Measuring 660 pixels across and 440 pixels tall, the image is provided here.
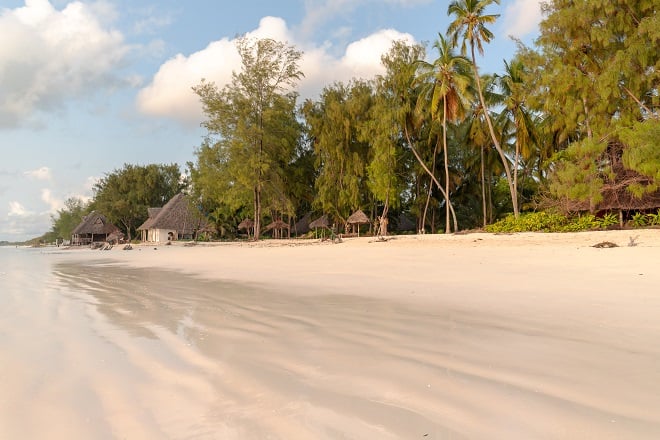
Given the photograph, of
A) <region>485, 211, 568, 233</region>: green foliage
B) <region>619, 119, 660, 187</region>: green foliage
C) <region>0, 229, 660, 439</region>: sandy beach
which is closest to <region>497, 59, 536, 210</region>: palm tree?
<region>485, 211, 568, 233</region>: green foliage

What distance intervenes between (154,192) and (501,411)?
6484 centimetres

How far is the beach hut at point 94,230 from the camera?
Answer: 193 ft

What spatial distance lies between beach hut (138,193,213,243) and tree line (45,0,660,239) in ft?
18.1

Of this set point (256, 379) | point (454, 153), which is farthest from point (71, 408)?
point (454, 153)

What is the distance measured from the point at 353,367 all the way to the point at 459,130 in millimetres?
33280

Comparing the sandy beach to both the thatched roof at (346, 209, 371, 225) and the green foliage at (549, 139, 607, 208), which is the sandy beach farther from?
the thatched roof at (346, 209, 371, 225)

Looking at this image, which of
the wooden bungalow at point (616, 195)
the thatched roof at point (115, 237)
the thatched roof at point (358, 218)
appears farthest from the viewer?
the thatched roof at point (115, 237)

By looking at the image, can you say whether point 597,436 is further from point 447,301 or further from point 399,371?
point 447,301

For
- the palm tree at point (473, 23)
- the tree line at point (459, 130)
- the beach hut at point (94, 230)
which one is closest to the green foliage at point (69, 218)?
the beach hut at point (94, 230)

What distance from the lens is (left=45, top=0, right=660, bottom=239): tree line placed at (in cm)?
1733

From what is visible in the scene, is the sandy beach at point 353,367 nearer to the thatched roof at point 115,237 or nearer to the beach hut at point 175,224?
the beach hut at point 175,224

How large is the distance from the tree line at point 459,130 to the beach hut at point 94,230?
23361 millimetres

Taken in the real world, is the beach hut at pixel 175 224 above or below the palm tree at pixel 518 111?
below

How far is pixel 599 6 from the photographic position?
1730 cm
